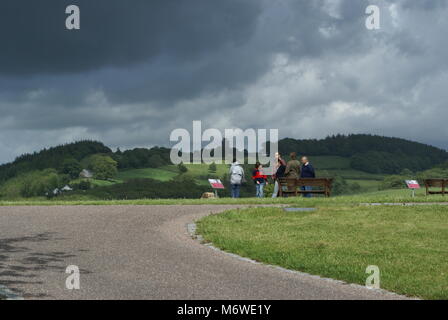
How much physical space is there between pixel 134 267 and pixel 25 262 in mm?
2200

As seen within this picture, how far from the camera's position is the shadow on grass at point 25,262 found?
28.0ft

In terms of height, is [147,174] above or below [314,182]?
above

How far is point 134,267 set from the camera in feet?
32.2

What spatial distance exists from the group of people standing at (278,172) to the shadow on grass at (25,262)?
48.4ft

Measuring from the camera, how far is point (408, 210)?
18875 millimetres

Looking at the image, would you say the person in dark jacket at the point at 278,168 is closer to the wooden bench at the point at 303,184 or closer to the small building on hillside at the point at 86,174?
the wooden bench at the point at 303,184

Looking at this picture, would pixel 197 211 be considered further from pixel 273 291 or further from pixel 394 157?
pixel 394 157

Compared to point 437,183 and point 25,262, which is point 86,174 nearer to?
point 437,183

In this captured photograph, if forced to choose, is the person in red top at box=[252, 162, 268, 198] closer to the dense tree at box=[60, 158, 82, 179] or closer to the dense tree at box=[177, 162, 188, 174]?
the dense tree at box=[177, 162, 188, 174]

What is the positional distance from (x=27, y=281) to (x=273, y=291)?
387 centimetres

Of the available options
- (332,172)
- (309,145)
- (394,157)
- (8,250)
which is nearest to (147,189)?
(332,172)

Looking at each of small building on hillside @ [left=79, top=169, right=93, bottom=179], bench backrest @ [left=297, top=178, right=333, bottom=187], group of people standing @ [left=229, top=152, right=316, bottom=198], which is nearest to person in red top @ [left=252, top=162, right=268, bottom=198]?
group of people standing @ [left=229, top=152, right=316, bottom=198]

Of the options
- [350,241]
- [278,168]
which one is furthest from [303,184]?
[350,241]

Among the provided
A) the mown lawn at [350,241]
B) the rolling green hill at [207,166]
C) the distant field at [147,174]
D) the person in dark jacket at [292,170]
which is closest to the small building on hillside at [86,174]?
the rolling green hill at [207,166]
